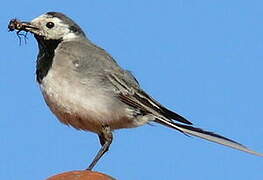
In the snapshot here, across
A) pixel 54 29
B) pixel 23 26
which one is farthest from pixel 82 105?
pixel 23 26

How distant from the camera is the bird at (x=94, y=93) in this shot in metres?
7.80

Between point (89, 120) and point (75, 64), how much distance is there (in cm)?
67

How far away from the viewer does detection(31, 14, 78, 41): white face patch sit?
8.61 meters

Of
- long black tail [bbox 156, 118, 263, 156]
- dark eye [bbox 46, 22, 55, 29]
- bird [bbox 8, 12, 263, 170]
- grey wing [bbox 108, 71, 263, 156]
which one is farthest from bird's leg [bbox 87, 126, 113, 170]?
dark eye [bbox 46, 22, 55, 29]

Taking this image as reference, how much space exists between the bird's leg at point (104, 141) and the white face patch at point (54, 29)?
52.5 inches

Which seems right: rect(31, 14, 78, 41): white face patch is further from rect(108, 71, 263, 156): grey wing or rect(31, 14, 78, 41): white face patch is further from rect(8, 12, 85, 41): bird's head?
rect(108, 71, 263, 156): grey wing

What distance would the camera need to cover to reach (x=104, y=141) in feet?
26.6

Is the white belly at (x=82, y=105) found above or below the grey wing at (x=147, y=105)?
below

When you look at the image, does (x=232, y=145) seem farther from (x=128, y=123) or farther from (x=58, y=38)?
(x=58, y=38)

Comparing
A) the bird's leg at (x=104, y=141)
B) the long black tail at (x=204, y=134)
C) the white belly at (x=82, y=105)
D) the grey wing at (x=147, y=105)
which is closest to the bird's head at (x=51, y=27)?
the white belly at (x=82, y=105)

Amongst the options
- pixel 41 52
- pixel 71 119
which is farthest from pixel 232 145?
pixel 41 52

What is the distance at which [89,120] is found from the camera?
7.93m

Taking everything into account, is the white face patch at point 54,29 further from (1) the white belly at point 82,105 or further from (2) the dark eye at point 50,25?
(1) the white belly at point 82,105

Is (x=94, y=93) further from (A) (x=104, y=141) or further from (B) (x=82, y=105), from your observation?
(A) (x=104, y=141)
